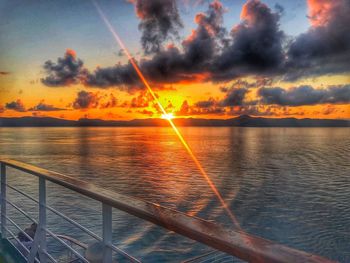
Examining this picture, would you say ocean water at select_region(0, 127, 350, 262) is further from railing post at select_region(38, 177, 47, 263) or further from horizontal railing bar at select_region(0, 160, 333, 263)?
horizontal railing bar at select_region(0, 160, 333, 263)

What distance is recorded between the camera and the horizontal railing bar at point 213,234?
0.66 m

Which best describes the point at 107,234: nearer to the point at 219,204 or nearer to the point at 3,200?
the point at 3,200

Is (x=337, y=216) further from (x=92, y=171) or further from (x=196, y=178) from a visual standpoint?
(x=92, y=171)

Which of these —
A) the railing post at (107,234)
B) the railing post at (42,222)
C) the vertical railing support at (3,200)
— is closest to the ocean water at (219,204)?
the vertical railing support at (3,200)

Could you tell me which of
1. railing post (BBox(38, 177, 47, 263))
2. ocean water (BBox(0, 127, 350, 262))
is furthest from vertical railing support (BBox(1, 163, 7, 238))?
ocean water (BBox(0, 127, 350, 262))

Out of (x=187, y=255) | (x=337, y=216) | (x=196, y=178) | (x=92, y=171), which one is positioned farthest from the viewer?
(x=92, y=171)

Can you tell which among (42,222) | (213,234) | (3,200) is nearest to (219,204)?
(3,200)

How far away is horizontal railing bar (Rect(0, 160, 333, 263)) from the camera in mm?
660

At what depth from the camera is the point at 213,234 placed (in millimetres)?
780

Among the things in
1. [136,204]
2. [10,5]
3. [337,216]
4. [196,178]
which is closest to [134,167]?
[196,178]

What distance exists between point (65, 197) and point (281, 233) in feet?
44.1

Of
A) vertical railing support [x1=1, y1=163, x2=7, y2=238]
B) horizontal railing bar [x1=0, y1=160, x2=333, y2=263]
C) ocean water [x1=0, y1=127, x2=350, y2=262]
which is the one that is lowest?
ocean water [x1=0, y1=127, x2=350, y2=262]

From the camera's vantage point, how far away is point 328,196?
23.6 metres

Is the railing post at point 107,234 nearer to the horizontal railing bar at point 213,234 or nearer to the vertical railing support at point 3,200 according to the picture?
the horizontal railing bar at point 213,234
